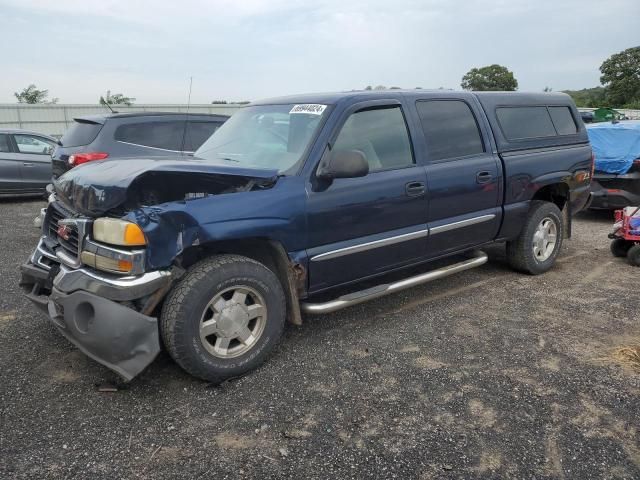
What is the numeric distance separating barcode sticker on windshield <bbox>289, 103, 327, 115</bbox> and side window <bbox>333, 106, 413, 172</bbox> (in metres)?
0.22

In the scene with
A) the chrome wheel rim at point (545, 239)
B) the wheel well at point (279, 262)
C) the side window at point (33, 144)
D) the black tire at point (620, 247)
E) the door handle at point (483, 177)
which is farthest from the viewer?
Result: the side window at point (33, 144)

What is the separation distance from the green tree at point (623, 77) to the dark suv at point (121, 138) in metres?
48.5

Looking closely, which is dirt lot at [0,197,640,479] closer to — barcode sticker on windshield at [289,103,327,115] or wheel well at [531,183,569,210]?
wheel well at [531,183,569,210]

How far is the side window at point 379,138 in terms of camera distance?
3.90 meters

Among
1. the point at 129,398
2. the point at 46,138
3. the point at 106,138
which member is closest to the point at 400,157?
the point at 129,398

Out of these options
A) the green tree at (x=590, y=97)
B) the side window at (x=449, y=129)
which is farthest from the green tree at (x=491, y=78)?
the side window at (x=449, y=129)

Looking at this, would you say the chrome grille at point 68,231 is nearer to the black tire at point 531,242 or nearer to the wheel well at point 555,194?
the black tire at point 531,242

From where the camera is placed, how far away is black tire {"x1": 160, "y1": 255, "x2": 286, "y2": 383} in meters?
3.04

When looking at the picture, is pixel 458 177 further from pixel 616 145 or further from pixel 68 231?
pixel 616 145

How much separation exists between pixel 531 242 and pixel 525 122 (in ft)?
3.98

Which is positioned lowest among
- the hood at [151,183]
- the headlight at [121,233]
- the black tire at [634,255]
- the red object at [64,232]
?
the black tire at [634,255]

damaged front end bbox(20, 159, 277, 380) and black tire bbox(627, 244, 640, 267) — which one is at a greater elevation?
damaged front end bbox(20, 159, 277, 380)

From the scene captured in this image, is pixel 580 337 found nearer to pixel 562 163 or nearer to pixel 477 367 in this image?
pixel 477 367

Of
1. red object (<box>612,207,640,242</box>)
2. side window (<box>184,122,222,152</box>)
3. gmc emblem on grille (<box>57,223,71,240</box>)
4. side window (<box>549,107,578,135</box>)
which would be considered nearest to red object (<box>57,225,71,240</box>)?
gmc emblem on grille (<box>57,223,71,240</box>)
